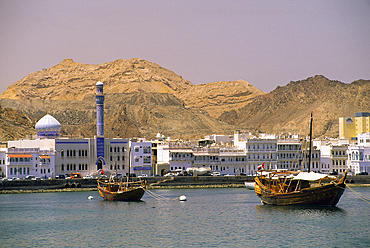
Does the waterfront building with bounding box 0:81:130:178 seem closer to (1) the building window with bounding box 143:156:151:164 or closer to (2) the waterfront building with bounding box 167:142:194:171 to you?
(1) the building window with bounding box 143:156:151:164

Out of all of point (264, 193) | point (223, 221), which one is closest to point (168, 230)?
point (223, 221)

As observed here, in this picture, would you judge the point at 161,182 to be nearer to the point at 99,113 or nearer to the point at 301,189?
the point at 99,113

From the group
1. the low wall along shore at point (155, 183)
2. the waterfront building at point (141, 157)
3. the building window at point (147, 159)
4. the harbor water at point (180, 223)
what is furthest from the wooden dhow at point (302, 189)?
the building window at point (147, 159)

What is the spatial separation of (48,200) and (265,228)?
3968 centimetres

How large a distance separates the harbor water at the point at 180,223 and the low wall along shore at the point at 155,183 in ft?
38.4

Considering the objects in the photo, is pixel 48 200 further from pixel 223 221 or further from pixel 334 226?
pixel 334 226

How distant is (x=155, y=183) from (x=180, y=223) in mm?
42647

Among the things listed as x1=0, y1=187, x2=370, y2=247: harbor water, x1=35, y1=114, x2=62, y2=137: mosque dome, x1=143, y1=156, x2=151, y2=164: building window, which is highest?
x1=35, y1=114, x2=62, y2=137: mosque dome

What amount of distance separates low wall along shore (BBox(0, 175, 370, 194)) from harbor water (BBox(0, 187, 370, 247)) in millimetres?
11702

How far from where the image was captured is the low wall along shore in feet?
312

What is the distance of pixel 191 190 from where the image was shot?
9850cm

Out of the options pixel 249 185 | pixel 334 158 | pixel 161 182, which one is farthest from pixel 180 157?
pixel 334 158

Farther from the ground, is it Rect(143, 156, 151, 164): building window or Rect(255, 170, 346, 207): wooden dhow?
Rect(143, 156, 151, 164): building window

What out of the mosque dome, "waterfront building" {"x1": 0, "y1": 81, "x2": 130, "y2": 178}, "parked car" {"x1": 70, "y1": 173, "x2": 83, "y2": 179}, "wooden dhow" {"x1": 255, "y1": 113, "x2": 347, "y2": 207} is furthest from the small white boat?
the mosque dome
